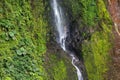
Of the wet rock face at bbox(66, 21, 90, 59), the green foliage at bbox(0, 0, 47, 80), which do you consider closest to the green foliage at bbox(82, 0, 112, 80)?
the wet rock face at bbox(66, 21, 90, 59)

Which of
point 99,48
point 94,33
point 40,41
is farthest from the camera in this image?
point 94,33

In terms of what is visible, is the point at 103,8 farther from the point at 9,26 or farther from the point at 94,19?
the point at 9,26

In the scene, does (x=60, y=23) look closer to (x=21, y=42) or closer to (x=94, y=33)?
(x=94, y=33)

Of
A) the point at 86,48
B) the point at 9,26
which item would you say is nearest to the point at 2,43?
the point at 9,26

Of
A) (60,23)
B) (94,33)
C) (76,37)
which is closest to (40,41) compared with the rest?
(60,23)

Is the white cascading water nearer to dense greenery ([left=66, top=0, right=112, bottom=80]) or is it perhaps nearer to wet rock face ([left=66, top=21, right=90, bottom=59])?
wet rock face ([left=66, top=21, right=90, bottom=59])

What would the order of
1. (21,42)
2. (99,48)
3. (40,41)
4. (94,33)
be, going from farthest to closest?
(94,33)
(99,48)
(40,41)
(21,42)

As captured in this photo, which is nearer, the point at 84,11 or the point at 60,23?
the point at 60,23

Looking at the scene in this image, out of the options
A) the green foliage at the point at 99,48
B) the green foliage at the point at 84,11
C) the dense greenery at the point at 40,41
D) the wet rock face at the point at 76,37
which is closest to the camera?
the dense greenery at the point at 40,41

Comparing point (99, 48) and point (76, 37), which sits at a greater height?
point (76, 37)

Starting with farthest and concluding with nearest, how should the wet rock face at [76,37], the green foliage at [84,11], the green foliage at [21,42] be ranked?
the green foliage at [84,11] → the wet rock face at [76,37] → the green foliage at [21,42]

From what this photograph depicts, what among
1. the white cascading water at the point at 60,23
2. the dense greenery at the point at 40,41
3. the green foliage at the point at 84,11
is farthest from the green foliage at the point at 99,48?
the white cascading water at the point at 60,23

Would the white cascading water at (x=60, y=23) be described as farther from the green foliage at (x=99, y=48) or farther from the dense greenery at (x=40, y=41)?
the green foliage at (x=99, y=48)

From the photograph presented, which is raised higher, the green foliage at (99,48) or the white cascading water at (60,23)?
the white cascading water at (60,23)
